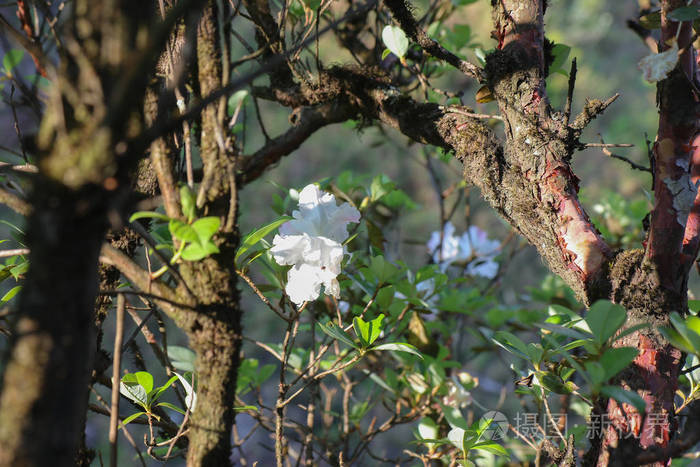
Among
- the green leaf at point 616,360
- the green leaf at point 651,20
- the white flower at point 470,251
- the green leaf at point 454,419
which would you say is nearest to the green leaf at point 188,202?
the green leaf at point 616,360

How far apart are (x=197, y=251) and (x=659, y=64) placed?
0.46 metres

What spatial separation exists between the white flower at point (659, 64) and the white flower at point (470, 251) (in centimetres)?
66

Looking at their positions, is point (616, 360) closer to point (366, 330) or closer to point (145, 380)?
point (366, 330)

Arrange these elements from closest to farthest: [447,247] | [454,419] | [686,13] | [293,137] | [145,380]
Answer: [686,13]
[145,380]
[454,419]
[293,137]
[447,247]

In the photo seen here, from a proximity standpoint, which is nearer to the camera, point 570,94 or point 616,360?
point 616,360

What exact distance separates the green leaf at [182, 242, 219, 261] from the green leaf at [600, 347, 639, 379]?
1.12 ft

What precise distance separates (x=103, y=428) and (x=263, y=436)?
780 millimetres

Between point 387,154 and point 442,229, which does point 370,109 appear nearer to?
point 442,229

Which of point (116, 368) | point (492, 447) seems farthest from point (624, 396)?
point (116, 368)

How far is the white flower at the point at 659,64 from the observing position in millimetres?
489

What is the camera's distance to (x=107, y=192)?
0.30m

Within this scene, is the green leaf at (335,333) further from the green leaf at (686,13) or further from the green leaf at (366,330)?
the green leaf at (686,13)

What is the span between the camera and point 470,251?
1.23 meters

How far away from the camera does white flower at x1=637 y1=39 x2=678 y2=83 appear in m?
0.49
